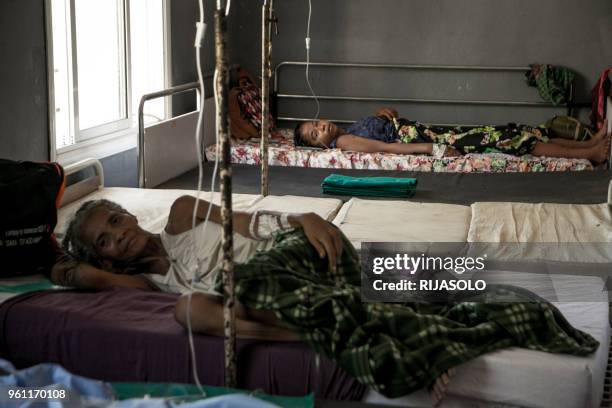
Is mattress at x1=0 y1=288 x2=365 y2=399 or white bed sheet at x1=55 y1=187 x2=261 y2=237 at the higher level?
white bed sheet at x1=55 y1=187 x2=261 y2=237

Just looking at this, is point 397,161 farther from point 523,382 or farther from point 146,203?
point 523,382

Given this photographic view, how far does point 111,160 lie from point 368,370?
2.86 metres

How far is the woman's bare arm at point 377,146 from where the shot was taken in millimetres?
5152

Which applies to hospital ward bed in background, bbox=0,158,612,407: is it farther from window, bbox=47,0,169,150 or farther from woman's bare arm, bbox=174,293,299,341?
window, bbox=47,0,169,150

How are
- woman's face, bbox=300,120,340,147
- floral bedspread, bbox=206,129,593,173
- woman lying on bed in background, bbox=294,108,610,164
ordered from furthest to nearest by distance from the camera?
1. woman's face, bbox=300,120,340,147
2. woman lying on bed in background, bbox=294,108,610,164
3. floral bedspread, bbox=206,129,593,173

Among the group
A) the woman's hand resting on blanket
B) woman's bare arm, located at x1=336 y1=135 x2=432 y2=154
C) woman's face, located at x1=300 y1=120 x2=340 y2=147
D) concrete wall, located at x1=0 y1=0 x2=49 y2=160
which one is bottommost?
woman's bare arm, located at x1=336 y1=135 x2=432 y2=154

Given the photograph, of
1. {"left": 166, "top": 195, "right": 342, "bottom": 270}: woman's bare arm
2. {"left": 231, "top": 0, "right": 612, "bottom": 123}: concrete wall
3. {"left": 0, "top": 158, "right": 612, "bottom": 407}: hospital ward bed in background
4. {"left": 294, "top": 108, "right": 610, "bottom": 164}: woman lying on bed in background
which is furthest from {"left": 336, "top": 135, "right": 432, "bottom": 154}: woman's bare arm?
{"left": 166, "top": 195, "right": 342, "bottom": 270}: woman's bare arm

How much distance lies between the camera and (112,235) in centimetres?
239

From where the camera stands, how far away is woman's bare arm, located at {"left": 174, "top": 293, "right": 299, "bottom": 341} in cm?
203

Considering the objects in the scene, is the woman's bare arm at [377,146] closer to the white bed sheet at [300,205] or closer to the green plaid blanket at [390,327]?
the white bed sheet at [300,205]

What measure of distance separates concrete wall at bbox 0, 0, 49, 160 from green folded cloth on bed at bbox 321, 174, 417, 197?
1.42m

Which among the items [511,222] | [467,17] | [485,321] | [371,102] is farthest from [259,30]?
[485,321]

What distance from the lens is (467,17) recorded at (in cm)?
591

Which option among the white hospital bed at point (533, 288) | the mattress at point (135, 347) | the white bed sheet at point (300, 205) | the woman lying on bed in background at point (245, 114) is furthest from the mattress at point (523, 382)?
the woman lying on bed in background at point (245, 114)
